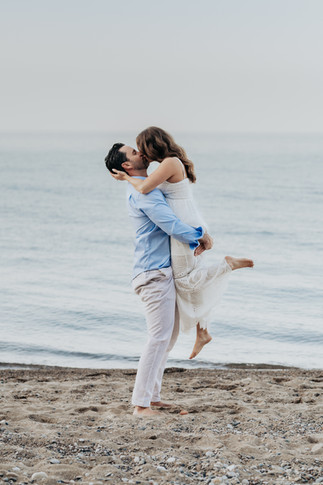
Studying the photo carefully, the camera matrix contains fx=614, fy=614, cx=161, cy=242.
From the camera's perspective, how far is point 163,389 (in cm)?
586

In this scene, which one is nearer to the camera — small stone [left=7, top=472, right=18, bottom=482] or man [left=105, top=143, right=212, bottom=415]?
small stone [left=7, top=472, right=18, bottom=482]

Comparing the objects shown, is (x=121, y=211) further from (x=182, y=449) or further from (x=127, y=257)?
(x=182, y=449)

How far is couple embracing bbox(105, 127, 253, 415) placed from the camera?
14.8 feet

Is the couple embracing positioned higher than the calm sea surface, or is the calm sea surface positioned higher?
the couple embracing

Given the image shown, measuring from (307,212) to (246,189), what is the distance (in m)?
11.2

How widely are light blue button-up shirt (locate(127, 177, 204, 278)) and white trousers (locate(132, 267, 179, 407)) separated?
0.29 feet

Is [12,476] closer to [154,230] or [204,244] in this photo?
[154,230]

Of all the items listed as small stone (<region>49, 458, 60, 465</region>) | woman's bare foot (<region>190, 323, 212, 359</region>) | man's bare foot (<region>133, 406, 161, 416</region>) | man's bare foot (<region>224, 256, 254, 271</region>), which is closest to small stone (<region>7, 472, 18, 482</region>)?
small stone (<region>49, 458, 60, 465</region>)

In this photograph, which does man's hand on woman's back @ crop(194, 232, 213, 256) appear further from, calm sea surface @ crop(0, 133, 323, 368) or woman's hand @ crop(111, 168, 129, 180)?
calm sea surface @ crop(0, 133, 323, 368)

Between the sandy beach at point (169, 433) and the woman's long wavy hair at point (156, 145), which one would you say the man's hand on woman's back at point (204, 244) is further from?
the sandy beach at point (169, 433)

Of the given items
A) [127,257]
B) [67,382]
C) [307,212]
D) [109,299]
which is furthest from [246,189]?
[67,382]

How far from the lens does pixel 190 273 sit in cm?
461

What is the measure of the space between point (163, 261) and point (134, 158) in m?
0.80

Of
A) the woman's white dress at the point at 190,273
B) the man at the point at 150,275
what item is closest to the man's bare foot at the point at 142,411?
the man at the point at 150,275
